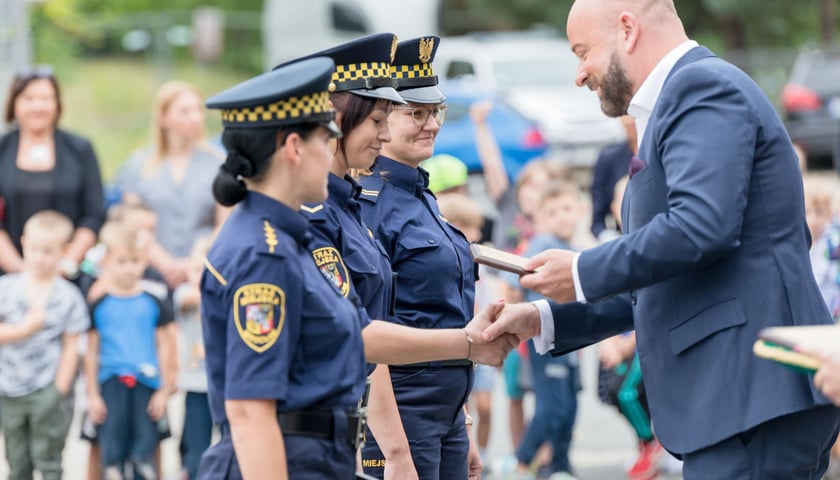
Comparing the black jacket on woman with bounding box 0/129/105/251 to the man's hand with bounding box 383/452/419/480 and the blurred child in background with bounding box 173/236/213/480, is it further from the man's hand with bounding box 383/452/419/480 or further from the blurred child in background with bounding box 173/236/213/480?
the man's hand with bounding box 383/452/419/480

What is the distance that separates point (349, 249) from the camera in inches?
151

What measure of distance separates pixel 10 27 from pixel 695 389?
7.16 metres

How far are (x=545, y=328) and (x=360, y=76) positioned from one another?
107 centimetres

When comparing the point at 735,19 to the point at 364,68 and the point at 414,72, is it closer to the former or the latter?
the point at 414,72

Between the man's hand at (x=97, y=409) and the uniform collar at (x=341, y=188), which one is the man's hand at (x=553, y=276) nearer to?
the uniform collar at (x=341, y=188)

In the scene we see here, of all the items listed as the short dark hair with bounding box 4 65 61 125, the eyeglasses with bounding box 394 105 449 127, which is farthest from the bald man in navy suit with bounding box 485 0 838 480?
the short dark hair with bounding box 4 65 61 125

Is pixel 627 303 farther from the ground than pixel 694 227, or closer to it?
closer to it

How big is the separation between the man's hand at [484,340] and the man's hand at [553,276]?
1.03 ft

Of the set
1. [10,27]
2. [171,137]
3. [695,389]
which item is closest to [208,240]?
[171,137]

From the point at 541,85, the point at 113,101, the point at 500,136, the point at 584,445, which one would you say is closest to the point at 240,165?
the point at 584,445

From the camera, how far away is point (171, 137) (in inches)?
317

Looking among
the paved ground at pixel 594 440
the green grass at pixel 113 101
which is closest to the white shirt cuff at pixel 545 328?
the paved ground at pixel 594 440

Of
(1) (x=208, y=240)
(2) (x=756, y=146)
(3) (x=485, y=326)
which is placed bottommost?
(1) (x=208, y=240)

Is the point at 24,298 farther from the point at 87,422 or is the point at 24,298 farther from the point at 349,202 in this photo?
the point at 349,202
